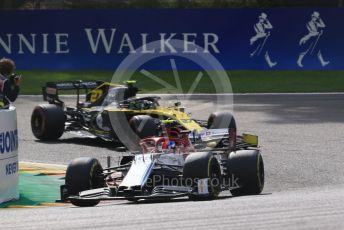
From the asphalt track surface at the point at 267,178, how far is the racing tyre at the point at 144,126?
0.68 meters

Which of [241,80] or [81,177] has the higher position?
[241,80]

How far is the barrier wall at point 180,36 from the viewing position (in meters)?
28.8

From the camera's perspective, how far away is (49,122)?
17.2 m

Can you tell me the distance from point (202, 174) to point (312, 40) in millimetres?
18506

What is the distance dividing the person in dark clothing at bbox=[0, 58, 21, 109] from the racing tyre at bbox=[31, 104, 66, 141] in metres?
4.13

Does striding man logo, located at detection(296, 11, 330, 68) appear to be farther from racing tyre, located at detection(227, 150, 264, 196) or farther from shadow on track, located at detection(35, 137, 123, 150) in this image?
racing tyre, located at detection(227, 150, 264, 196)

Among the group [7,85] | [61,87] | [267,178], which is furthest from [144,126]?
[61,87]

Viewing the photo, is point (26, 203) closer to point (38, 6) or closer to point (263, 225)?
point (263, 225)

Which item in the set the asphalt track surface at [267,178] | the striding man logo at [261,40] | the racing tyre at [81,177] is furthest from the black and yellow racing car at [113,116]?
the striding man logo at [261,40]

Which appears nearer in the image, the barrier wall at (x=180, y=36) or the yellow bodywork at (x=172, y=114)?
the yellow bodywork at (x=172, y=114)

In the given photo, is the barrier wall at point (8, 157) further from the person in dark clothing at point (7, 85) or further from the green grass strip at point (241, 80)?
the green grass strip at point (241, 80)

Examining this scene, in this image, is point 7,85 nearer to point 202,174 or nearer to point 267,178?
point 202,174

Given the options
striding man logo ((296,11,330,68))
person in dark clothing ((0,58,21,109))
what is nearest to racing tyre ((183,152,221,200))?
person in dark clothing ((0,58,21,109))

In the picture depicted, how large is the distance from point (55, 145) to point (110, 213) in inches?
330
